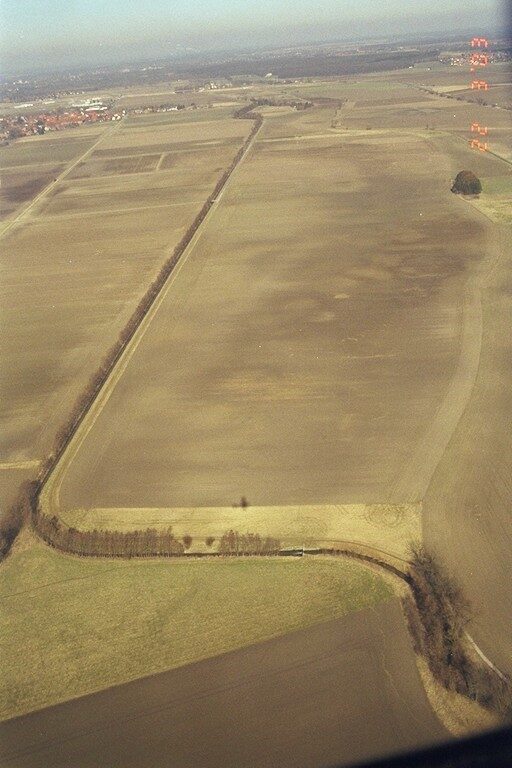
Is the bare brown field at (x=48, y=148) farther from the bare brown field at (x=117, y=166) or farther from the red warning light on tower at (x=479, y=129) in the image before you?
the red warning light on tower at (x=479, y=129)

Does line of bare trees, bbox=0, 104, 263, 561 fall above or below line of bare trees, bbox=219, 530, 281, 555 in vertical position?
above

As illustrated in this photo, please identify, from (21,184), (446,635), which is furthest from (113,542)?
(21,184)

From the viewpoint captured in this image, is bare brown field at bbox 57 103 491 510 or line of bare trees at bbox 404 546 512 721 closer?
line of bare trees at bbox 404 546 512 721

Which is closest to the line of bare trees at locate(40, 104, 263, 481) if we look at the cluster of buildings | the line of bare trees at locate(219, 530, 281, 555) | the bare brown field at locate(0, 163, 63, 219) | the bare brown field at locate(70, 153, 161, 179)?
the line of bare trees at locate(219, 530, 281, 555)

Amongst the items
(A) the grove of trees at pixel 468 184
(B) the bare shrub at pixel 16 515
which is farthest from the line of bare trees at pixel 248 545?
(A) the grove of trees at pixel 468 184

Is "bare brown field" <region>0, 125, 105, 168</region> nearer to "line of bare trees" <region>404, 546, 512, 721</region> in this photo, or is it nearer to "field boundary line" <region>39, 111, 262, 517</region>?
"field boundary line" <region>39, 111, 262, 517</region>

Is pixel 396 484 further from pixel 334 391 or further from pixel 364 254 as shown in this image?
pixel 364 254

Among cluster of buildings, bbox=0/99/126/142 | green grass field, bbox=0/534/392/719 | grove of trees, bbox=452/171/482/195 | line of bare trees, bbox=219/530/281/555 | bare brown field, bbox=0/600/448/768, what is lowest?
bare brown field, bbox=0/600/448/768
